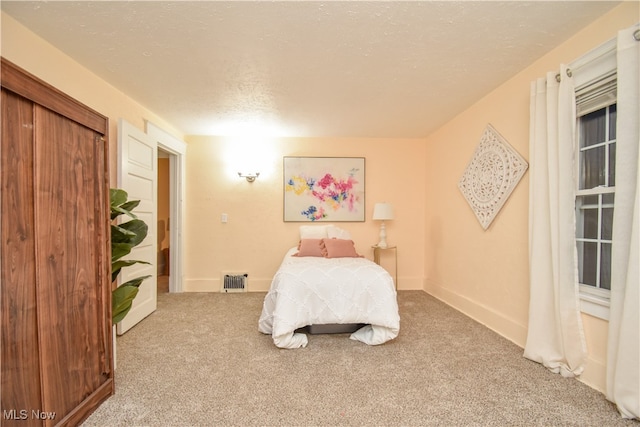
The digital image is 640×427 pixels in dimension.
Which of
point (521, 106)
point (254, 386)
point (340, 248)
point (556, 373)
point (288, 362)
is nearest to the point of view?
point (254, 386)

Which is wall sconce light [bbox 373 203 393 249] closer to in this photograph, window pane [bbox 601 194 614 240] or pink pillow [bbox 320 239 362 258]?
pink pillow [bbox 320 239 362 258]

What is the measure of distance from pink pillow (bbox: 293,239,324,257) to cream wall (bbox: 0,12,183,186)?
2.01 m

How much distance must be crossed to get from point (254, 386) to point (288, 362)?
349 millimetres

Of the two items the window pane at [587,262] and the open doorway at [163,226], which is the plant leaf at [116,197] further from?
the open doorway at [163,226]

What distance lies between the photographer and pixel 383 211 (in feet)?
12.8

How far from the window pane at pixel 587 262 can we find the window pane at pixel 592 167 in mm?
407

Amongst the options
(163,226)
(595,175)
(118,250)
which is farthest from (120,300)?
(163,226)

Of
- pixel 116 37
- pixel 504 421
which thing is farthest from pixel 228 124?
pixel 504 421

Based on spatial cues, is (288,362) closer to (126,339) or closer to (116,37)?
(126,339)

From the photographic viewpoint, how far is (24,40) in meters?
1.79

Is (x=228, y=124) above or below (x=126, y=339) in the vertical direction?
above

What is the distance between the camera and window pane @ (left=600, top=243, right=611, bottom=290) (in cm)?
180

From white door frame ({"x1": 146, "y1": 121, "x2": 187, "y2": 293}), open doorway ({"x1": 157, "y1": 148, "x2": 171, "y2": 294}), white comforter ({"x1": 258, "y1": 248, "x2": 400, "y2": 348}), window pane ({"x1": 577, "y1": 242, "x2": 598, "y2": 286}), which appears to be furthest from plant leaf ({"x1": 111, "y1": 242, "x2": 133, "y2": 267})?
open doorway ({"x1": 157, "y1": 148, "x2": 171, "y2": 294})

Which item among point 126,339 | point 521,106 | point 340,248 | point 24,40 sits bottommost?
point 126,339
